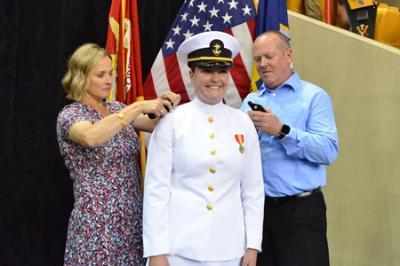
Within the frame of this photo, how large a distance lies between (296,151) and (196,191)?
523 mm

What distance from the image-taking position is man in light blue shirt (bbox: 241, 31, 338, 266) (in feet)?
8.03

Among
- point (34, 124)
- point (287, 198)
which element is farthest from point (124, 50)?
point (287, 198)

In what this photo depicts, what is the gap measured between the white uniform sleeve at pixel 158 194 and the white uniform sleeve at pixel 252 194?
29 centimetres

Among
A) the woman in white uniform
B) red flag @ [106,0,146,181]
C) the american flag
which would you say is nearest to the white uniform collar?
the woman in white uniform

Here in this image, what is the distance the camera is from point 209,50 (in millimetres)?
2117

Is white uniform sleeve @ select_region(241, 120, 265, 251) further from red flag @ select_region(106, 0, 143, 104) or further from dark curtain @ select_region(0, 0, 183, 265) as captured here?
dark curtain @ select_region(0, 0, 183, 265)

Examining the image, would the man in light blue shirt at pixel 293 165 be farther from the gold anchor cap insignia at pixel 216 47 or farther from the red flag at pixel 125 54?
the red flag at pixel 125 54

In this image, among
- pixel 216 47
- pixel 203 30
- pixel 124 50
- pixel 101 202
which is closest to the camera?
pixel 216 47

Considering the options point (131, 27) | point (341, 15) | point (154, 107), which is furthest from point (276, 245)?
point (341, 15)

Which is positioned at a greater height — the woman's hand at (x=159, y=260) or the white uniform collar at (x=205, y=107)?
the white uniform collar at (x=205, y=107)

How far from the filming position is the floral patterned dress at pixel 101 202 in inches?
91.0

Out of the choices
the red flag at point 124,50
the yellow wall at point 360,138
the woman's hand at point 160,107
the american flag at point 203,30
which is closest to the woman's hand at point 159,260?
the woman's hand at point 160,107

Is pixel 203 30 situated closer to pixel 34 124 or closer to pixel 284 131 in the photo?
pixel 34 124

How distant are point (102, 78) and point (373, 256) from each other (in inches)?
77.2
